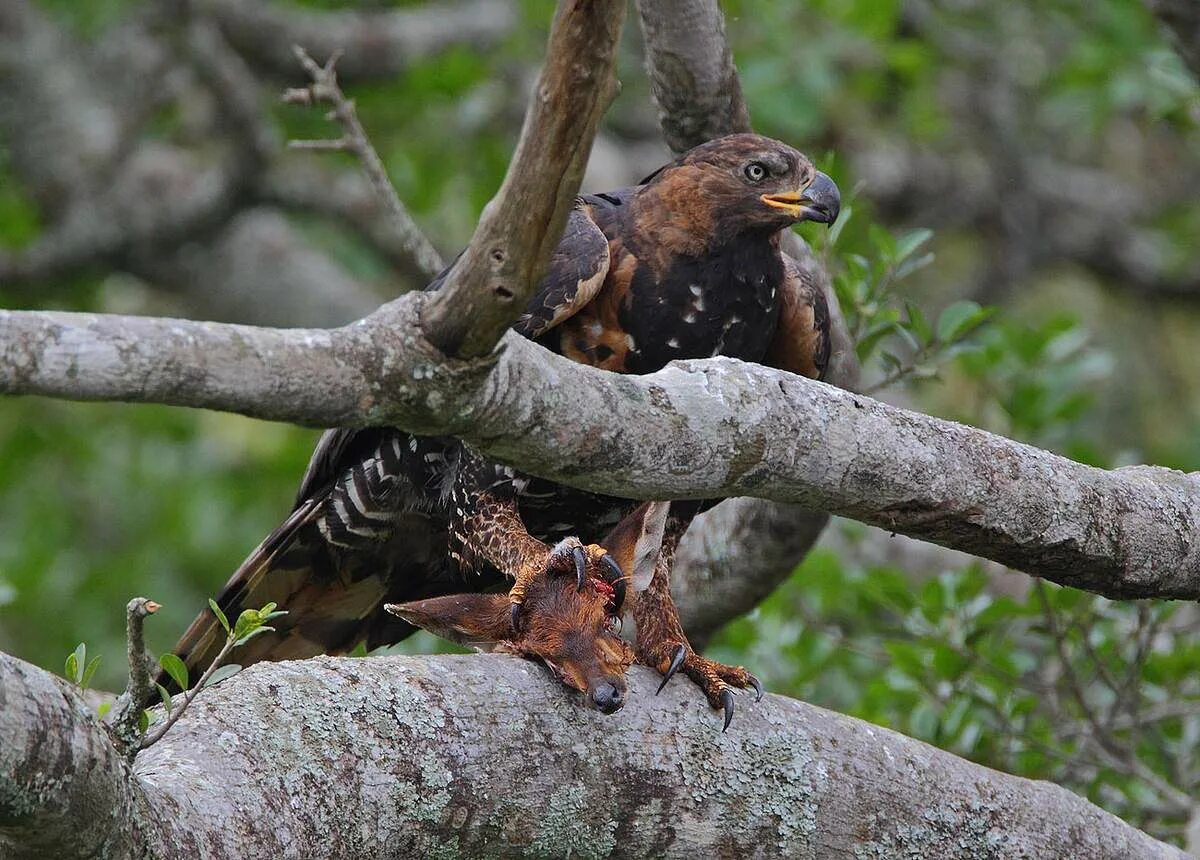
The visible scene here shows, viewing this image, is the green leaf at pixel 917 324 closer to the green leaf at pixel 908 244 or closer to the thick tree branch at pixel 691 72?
the green leaf at pixel 908 244

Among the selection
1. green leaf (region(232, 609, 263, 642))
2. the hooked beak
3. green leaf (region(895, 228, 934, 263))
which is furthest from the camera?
green leaf (region(895, 228, 934, 263))

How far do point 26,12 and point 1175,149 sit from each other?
6.77 m

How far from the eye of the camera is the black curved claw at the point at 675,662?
308cm

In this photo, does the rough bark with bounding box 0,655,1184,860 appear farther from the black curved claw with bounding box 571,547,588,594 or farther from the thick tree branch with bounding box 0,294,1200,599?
the thick tree branch with bounding box 0,294,1200,599

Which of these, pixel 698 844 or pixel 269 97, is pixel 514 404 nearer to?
pixel 698 844

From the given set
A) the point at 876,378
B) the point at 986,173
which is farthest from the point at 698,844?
the point at 986,173

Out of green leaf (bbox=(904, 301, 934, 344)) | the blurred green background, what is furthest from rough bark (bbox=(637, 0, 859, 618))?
the blurred green background

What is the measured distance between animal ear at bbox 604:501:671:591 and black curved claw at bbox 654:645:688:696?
148mm

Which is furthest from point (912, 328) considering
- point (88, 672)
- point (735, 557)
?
point (88, 672)

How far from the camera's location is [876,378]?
582cm

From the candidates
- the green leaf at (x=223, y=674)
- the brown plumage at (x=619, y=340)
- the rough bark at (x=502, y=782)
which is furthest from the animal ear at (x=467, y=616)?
the green leaf at (x=223, y=674)

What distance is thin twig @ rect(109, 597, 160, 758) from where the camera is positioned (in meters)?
1.91

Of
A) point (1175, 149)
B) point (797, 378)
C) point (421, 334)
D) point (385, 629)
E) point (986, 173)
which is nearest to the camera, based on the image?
point (421, 334)

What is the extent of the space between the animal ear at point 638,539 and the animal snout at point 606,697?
44cm
